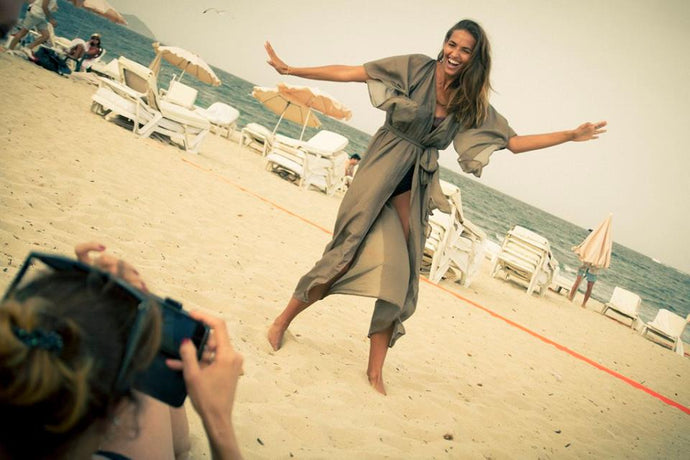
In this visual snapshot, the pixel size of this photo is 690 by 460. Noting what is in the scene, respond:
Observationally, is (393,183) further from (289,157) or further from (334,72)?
(289,157)

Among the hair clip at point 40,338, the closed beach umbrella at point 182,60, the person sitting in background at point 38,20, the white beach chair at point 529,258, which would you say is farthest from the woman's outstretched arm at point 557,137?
the closed beach umbrella at point 182,60

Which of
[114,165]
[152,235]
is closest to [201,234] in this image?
[152,235]

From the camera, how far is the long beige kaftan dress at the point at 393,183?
7.52ft

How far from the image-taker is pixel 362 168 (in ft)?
7.88

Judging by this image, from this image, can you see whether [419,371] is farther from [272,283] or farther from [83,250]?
[83,250]

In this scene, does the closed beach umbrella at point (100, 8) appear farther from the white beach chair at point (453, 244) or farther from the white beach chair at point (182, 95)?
the white beach chair at point (453, 244)

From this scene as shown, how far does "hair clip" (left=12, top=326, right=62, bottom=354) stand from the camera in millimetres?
541

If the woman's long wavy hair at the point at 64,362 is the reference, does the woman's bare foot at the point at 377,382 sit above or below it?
below

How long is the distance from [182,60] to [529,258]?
36.8ft

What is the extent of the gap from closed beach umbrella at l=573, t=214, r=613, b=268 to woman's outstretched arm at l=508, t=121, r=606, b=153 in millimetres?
9959

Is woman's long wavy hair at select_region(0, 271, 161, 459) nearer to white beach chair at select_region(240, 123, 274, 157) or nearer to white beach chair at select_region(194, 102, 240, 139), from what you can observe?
white beach chair at select_region(240, 123, 274, 157)

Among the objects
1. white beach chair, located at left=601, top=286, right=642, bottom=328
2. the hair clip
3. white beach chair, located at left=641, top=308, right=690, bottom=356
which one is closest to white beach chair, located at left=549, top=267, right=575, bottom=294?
white beach chair, located at left=601, top=286, right=642, bottom=328

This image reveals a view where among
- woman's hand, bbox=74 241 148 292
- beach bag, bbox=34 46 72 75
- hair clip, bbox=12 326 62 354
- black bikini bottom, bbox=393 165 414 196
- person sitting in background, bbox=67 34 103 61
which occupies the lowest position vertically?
hair clip, bbox=12 326 62 354

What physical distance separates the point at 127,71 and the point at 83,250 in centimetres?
816
